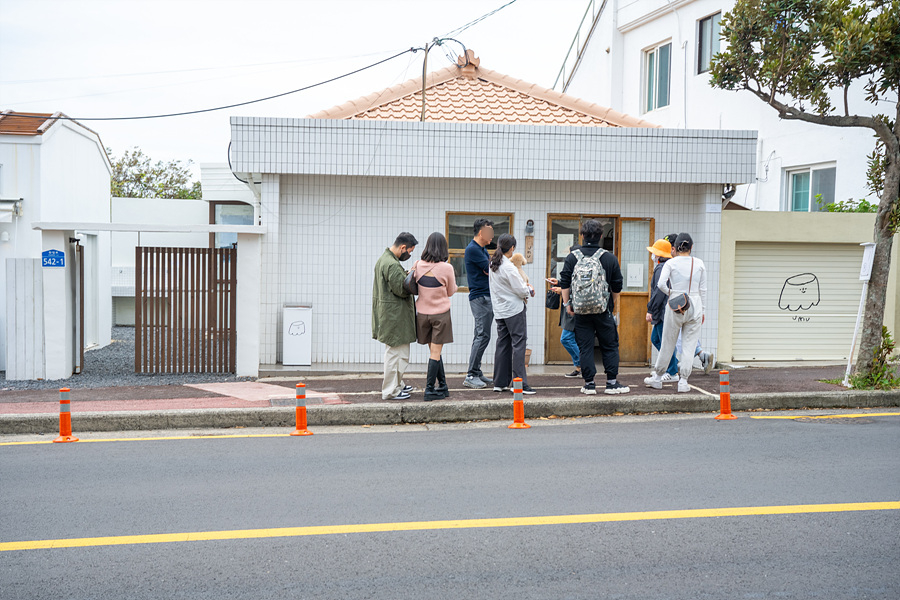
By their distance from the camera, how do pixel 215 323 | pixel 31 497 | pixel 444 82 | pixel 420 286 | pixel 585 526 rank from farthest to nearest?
pixel 444 82 < pixel 215 323 < pixel 420 286 < pixel 31 497 < pixel 585 526

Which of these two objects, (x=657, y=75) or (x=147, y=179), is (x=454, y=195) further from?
(x=147, y=179)

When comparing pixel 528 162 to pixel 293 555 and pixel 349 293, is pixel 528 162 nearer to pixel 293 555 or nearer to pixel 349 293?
pixel 349 293

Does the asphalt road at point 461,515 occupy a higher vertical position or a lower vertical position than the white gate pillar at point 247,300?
lower

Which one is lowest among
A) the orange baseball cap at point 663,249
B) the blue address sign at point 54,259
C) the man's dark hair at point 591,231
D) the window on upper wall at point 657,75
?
the blue address sign at point 54,259

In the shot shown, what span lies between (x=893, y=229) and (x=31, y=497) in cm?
953

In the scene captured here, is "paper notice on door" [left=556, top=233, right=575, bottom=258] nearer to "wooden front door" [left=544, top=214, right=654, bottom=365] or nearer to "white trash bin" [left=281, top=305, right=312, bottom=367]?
"wooden front door" [left=544, top=214, right=654, bottom=365]

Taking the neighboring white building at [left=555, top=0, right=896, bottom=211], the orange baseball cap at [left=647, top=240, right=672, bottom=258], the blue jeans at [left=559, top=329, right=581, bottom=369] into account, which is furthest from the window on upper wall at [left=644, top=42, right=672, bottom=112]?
the blue jeans at [left=559, top=329, right=581, bottom=369]

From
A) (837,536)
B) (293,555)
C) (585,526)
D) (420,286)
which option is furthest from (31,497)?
(837,536)

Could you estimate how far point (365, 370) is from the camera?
11672mm

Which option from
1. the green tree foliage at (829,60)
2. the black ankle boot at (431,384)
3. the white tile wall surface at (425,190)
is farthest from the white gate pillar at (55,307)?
the green tree foliage at (829,60)

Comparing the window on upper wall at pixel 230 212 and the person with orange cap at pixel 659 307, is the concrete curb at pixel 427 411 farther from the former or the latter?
the window on upper wall at pixel 230 212

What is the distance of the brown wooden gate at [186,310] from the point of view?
38.0 feet

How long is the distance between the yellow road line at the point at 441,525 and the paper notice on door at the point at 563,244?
7171 mm

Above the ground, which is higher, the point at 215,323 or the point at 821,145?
the point at 821,145
